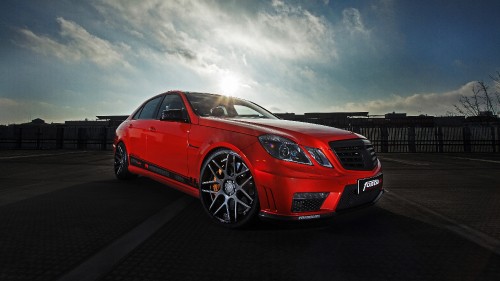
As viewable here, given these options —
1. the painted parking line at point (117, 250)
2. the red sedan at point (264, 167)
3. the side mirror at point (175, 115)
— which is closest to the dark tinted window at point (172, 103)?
the red sedan at point (264, 167)

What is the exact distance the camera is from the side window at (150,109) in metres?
4.23

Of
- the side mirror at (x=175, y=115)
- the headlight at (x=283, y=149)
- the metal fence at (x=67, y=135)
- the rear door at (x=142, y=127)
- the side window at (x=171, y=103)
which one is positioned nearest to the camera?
the headlight at (x=283, y=149)

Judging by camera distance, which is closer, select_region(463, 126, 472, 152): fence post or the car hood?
the car hood

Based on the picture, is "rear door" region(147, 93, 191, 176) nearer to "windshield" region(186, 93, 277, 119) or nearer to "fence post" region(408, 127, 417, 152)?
"windshield" region(186, 93, 277, 119)

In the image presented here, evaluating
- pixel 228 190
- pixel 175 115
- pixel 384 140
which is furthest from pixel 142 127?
pixel 384 140

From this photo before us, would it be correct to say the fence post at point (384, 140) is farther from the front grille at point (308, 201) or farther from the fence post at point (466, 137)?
the front grille at point (308, 201)

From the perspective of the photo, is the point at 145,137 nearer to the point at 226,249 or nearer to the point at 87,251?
the point at 87,251

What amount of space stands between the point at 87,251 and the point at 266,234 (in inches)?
52.2

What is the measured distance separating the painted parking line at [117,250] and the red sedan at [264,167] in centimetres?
42

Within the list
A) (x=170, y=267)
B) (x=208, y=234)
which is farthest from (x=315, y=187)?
(x=170, y=267)

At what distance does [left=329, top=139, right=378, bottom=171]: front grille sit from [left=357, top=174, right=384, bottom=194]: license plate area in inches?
4.1

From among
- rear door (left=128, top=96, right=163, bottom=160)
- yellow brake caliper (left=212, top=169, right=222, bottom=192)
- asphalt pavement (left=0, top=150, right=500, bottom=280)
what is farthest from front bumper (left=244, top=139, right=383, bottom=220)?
rear door (left=128, top=96, right=163, bottom=160)

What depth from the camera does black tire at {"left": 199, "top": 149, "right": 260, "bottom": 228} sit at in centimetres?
244

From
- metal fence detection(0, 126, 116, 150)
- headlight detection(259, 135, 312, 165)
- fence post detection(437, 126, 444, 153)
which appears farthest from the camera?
metal fence detection(0, 126, 116, 150)
